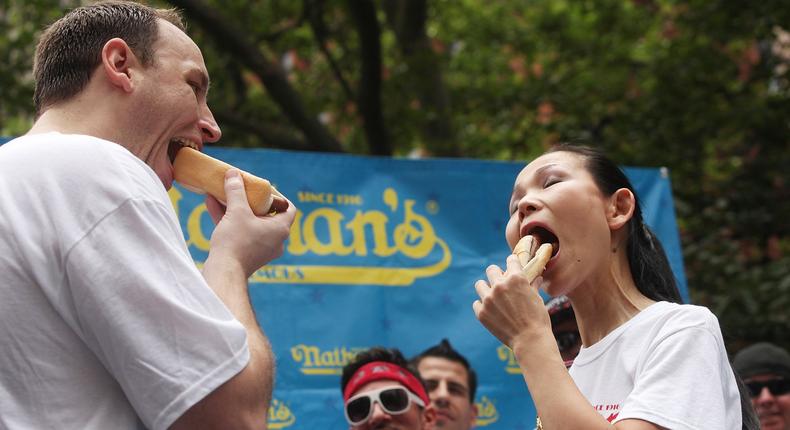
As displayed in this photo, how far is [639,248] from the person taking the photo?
280 cm

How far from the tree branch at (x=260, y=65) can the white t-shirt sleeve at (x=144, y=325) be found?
697cm

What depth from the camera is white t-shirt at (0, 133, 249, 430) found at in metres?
1.71

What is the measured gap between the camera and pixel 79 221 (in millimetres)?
1747

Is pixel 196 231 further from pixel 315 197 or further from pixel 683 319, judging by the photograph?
pixel 683 319

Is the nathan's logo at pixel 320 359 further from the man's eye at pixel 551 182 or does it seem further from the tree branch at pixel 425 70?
the tree branch at pixel 425 70

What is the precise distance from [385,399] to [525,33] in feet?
28.7

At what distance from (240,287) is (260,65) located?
7029mm

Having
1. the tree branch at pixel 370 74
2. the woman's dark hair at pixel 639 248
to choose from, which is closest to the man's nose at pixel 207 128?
the woman's dark hair at pixel 639 248

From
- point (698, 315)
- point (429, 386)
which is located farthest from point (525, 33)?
point (698, 315)

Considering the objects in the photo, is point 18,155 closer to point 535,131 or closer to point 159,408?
point 159,408

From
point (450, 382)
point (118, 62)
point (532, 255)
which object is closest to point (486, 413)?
point (450, 382)

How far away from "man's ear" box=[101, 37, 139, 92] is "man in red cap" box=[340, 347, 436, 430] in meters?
2.61

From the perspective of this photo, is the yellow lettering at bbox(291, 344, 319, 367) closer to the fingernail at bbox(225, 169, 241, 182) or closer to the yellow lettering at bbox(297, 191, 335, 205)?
the yellow lettering at bbox(297, 191, 335, 205)

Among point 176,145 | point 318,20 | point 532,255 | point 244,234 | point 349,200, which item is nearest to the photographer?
point 244,234
